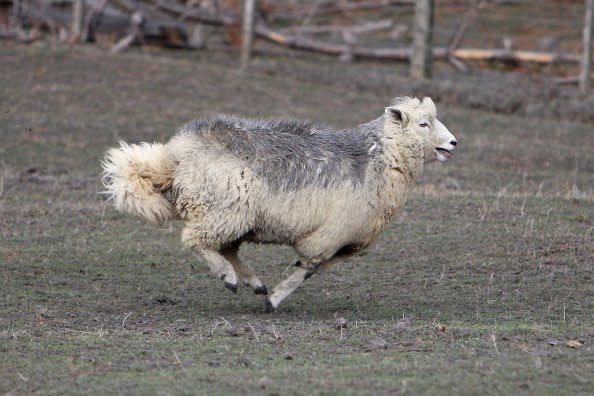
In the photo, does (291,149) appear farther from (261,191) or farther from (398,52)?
(398,52)

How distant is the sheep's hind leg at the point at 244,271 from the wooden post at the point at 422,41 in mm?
11991

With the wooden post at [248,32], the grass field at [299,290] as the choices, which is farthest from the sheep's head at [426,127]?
the wooden post at [248,32]

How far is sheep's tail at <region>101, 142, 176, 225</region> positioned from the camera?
721 cm

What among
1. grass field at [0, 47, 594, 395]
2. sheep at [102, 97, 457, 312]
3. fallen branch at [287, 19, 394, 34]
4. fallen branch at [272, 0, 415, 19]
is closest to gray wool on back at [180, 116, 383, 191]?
sheep at [102, 97, 457, 312]

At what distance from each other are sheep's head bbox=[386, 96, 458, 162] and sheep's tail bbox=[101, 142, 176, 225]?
6.82 ft

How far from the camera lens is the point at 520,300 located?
7625mm

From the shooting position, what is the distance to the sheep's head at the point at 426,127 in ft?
25.0

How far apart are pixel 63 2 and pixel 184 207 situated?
1489 centimetres

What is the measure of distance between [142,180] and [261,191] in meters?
1.03

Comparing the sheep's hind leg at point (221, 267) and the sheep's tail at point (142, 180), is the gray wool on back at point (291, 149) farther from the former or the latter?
the sheep's hind leg at point (221, 267)

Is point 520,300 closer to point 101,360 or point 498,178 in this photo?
point 101,360

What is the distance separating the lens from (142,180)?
23.7ft

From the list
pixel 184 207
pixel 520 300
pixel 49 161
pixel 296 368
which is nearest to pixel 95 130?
pixel 49 161

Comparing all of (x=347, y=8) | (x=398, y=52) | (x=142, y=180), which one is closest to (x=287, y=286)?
(x=142, y=180)
